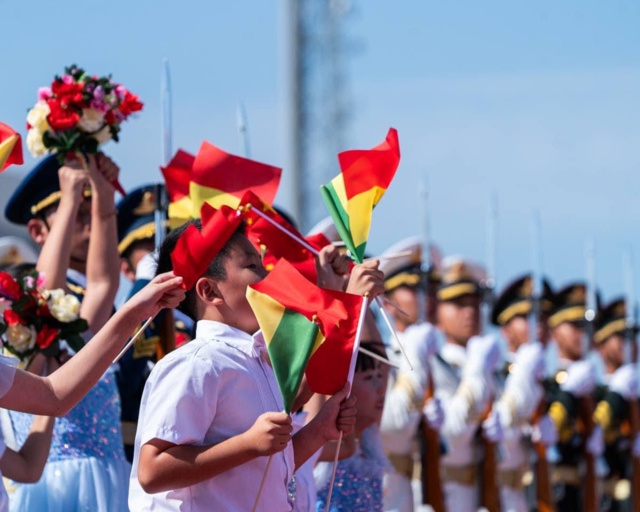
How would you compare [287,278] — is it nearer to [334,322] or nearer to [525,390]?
[334,322]

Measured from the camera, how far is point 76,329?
5250 mm

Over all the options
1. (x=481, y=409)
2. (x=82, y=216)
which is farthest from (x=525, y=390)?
(x=82, y=216)

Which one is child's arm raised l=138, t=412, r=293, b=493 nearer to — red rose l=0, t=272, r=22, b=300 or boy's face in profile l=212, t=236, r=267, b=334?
boy's face in profile l=212, t=236, r=267, b=334

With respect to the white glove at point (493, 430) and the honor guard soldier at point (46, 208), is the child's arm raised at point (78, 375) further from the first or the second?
the white glove at point (493, 430)

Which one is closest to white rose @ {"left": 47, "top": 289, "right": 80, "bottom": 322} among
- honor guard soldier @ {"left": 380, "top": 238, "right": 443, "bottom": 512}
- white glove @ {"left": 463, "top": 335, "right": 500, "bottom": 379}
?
honor guard soldier @ {"left": 380, "top": 238, "right": 443, "bottom": 512}

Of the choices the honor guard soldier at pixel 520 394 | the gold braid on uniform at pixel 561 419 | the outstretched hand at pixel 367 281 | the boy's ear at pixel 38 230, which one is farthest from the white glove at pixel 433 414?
the outstretched hand at pixel 367 281

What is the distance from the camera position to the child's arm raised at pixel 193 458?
3842 millimetres

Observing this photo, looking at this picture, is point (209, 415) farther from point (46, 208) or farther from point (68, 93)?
point (46, 208)

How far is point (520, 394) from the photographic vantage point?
10242 millimetres

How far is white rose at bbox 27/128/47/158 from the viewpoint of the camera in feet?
18.6

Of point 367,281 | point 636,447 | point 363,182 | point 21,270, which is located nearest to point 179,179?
point 21,270

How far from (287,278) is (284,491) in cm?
59

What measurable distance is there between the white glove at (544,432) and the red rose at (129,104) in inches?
217

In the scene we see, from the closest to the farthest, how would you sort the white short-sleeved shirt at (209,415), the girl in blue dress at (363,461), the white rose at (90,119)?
the white short-sleeved shirt at (209,415)
the white rose at (90,119)
the girl in blue dress at (363,461)
